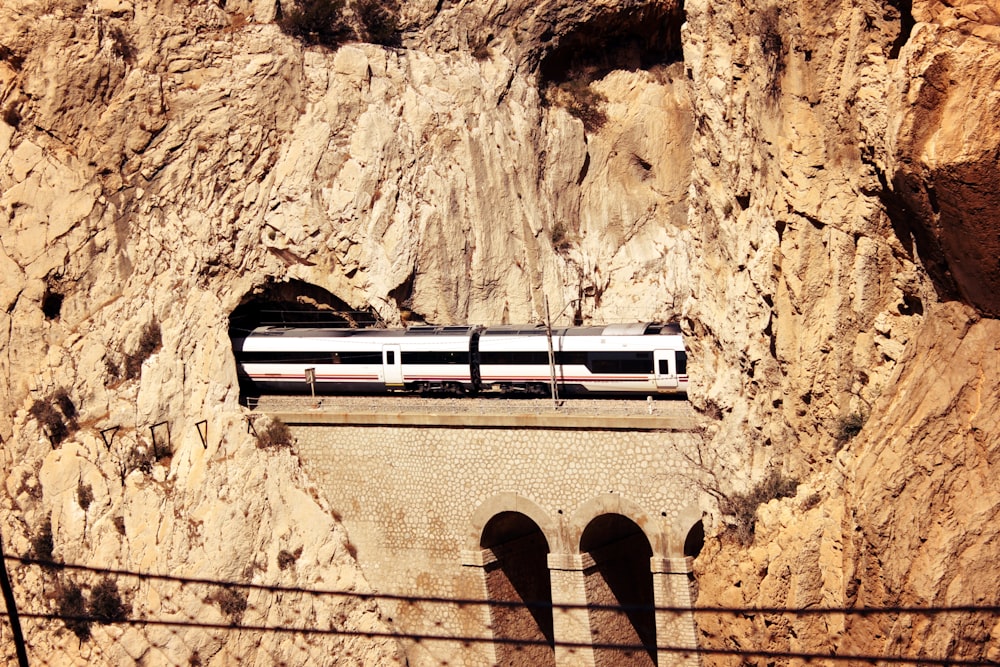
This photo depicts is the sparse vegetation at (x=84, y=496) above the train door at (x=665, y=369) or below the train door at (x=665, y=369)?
below

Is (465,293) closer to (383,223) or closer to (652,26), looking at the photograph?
(383,223)

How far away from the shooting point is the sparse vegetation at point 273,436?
2641 centimetres

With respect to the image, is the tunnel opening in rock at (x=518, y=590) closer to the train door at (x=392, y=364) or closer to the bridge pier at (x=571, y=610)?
the bridge pier at (x=571, y=610)

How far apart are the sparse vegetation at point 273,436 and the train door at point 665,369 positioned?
8565 millimetres

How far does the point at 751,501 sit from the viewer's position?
1762 centimetres

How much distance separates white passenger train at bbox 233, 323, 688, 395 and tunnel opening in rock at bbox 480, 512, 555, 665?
3271 mm

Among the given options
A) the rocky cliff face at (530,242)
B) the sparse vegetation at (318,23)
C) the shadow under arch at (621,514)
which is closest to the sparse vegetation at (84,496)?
the rocky cliff face at (530,242)

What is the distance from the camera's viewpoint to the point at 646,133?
32344 millimetres

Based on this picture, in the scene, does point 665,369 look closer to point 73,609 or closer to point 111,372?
point 111,372

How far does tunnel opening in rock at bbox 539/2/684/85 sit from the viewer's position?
31250 mm

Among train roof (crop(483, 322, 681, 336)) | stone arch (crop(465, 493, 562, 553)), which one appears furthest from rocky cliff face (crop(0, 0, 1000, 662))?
stone arch (crop(465, 493, 562, 553))

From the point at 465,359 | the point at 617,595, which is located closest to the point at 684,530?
the point at 617,595

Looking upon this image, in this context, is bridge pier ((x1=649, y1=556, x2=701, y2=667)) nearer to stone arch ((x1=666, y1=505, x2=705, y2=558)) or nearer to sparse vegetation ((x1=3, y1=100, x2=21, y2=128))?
stone arch ((x1=666, y1=505, x2=705, y2=558))

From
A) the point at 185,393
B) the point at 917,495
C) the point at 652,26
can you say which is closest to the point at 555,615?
the point at 185,393
